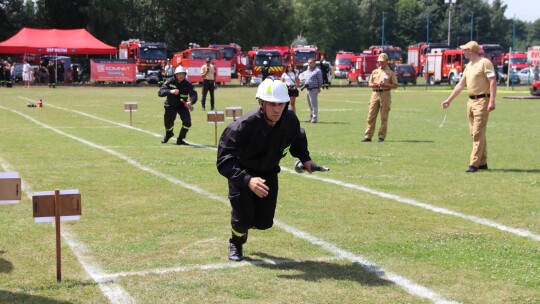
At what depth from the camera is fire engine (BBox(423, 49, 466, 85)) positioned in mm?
63366

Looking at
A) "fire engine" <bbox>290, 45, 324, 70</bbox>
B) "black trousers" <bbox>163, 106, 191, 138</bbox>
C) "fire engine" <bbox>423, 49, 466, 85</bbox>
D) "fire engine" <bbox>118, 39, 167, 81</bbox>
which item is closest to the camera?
"black trousers" <bbox>163, 106, 191, 138</bbox>

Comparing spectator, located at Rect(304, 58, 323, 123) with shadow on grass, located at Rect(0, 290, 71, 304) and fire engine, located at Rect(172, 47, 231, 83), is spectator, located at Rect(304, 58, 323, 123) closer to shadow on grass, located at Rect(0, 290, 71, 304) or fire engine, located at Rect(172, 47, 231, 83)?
shadow on grass, located at Rect(0, 290, 71, 304)

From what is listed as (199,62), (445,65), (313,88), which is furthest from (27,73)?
(313,88)

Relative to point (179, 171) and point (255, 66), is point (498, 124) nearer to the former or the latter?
point (179, 171)

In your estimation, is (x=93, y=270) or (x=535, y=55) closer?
(x=93, y=270)

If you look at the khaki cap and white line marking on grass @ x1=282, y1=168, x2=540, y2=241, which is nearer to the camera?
white line marking on grass @ x1=282, y1=168, x2=540, y2=241

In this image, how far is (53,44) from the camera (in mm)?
52938

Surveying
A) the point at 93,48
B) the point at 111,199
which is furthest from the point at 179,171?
the point at 93,48

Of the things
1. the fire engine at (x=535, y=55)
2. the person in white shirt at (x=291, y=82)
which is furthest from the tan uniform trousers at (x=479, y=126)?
the fire engine at (x=535, y=55)

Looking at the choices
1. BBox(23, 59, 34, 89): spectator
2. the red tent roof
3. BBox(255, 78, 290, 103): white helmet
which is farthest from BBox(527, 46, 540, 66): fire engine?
BBox(255, 78, 290, 103): white helmet

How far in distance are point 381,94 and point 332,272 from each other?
1169 cm

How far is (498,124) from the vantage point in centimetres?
2295

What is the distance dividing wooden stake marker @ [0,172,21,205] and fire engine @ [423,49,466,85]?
193ft

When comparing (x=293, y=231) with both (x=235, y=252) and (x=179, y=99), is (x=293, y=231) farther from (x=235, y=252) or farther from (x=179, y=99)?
(x=179, y=99)
